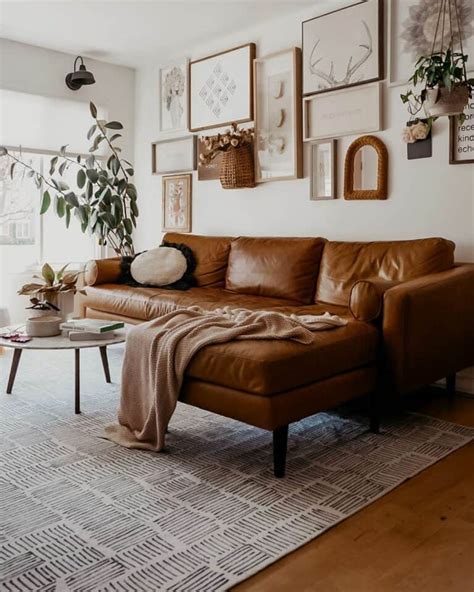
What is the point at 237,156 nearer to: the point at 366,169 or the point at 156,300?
the point at 366,169

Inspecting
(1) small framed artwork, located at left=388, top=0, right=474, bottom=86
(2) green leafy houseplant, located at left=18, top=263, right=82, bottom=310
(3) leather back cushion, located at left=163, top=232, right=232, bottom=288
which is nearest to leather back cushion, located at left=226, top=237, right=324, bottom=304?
(3) leather back cushion, located at left=163, top=232, right=232, bottom=288

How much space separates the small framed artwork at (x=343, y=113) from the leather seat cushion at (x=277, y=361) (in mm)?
1793

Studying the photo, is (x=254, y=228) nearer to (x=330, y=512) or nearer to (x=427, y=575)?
(x=330, y=512)

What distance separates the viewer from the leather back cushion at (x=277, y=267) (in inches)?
147

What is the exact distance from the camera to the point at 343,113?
3939 millimetres

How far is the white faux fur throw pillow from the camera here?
14.2 feet

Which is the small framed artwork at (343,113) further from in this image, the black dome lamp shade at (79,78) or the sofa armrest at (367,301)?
the black dome lamp shade at (79,78)

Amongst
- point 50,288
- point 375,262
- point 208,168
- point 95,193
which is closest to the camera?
point 50,288

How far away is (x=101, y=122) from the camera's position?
515 centimetres

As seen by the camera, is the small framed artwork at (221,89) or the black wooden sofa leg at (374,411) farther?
the small framed artwork at (221,89)

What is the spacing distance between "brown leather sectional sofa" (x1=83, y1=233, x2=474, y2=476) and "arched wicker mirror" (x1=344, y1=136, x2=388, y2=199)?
1.32ft

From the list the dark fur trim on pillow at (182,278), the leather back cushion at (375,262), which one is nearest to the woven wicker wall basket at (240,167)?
the dark fur trim on pillow at (182,278)

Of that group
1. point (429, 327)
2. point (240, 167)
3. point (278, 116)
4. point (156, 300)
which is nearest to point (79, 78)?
point (240, 167)

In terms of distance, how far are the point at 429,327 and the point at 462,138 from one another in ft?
4.09
